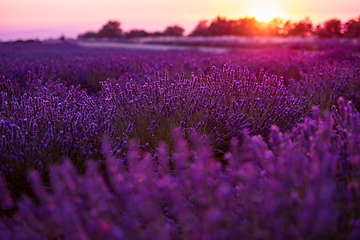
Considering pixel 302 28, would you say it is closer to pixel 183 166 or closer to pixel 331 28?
pixel 331 28

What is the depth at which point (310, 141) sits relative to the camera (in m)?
1.57

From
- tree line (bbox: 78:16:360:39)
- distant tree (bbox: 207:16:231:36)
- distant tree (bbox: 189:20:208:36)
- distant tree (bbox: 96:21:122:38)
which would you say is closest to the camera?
tree line (bbox: 78:16:360:39)

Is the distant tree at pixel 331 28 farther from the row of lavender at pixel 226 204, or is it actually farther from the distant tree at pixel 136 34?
the distant tree at pixel 136 34

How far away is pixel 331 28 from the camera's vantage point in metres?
25.0

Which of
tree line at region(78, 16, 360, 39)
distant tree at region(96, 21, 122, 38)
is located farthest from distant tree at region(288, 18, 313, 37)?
distant tree at region(96, 21, 122, 38)

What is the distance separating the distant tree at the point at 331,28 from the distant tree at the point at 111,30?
46428 millimetres

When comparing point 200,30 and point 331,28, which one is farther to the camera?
point 200,30

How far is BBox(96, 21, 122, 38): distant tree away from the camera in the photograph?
63.2 m

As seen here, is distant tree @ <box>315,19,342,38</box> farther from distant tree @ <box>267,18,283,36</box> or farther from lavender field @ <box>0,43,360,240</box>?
lavender field @ <box>0,43,360,240</box>

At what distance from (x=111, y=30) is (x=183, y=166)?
67859 millimetres

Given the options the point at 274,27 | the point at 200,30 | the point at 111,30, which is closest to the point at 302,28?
the point at 274,27

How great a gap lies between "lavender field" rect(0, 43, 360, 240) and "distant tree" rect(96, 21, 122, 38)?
6309 cm

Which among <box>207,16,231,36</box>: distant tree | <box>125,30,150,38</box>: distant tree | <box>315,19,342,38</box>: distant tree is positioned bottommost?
<box>315,19,342,38</box>: distant tree

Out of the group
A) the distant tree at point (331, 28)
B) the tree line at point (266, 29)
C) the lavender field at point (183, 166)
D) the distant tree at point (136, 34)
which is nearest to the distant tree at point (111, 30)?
the distant tree at point (136, 34)
